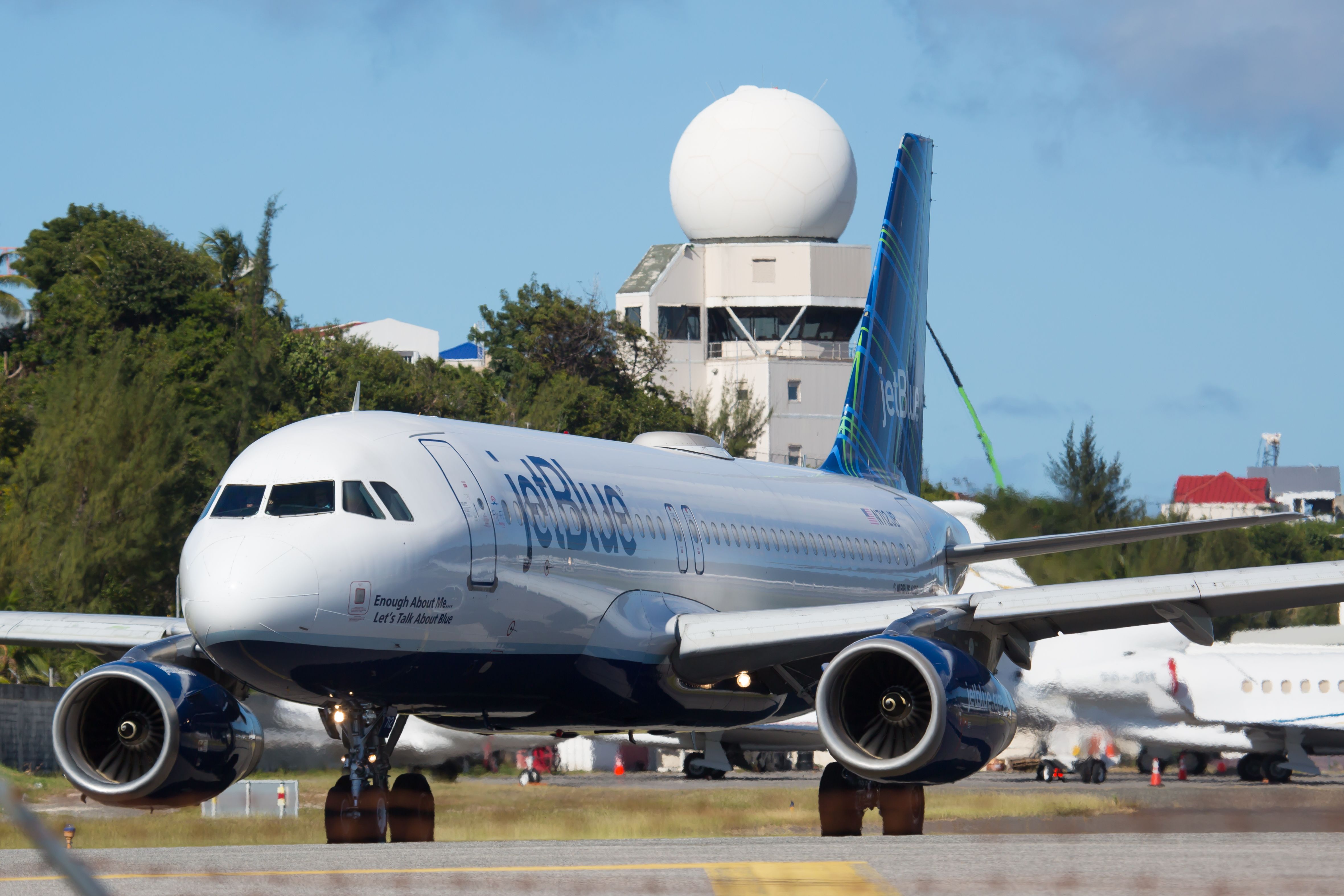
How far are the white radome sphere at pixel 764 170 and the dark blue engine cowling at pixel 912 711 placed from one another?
65601mm

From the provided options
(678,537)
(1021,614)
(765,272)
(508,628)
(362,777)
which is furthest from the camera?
(765,272)

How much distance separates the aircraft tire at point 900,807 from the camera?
1652 cm

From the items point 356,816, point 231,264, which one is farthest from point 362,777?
point 231,264

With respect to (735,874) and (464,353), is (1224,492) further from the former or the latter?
(735,874)

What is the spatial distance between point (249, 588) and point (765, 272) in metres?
73.1

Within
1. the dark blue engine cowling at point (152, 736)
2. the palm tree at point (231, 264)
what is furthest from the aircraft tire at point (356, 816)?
the palm tree at point (231, 264)

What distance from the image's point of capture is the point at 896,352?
2755cm

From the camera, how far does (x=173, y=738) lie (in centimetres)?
1345

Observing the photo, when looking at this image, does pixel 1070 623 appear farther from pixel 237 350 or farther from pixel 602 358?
pixel 602 358

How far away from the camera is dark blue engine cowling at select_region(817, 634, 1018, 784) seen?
44.7ft

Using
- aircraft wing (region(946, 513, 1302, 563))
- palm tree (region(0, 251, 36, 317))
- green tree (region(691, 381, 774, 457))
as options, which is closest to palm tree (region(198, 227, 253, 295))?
palm tree (region(0, 251, 36, 317))

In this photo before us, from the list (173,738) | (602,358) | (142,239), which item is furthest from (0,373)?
(173,738)

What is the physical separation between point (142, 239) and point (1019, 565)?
1325 inches

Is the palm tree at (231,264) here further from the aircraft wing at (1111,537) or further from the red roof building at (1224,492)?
the red roof building at (1224,492)
